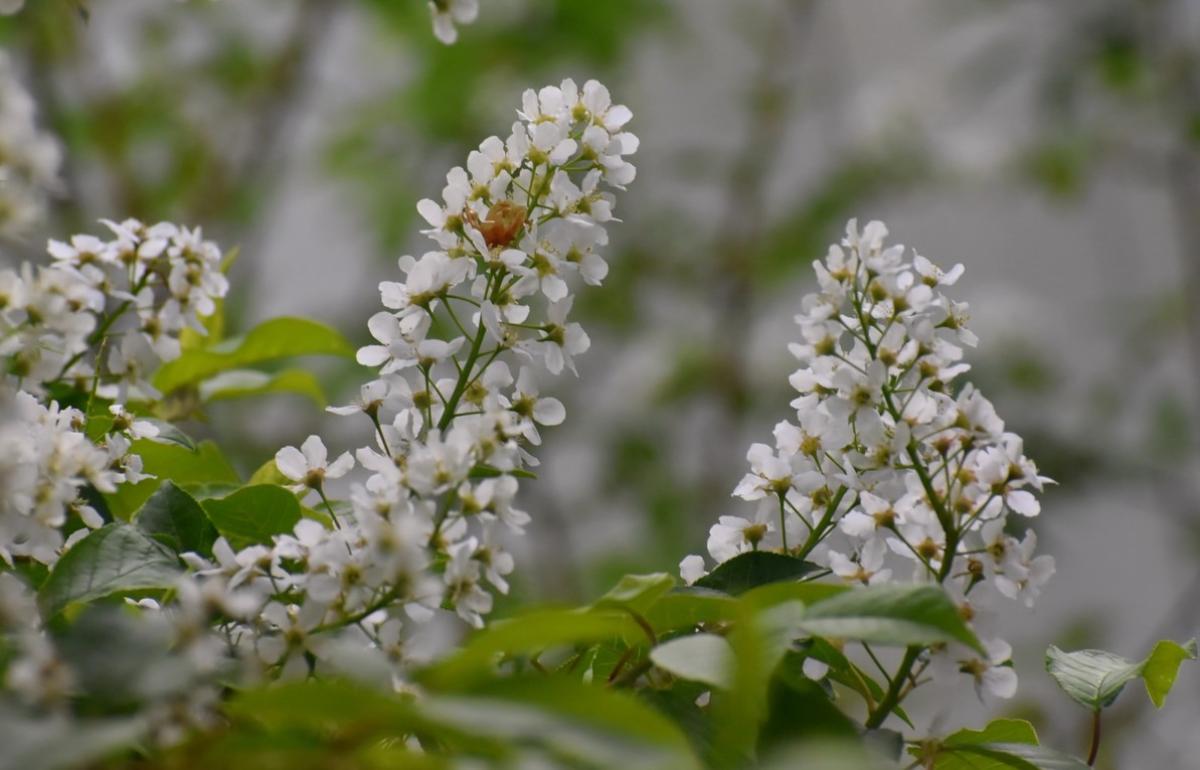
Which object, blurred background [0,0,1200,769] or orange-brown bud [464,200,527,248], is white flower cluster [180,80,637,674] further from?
blurred background [0,0,1200,769]

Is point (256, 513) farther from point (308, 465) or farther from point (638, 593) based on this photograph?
point (638, 593)

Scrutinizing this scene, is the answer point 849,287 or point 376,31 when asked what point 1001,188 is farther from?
point 849,287

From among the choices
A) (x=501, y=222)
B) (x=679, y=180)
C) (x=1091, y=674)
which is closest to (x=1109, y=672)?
(x=1091, y=674)

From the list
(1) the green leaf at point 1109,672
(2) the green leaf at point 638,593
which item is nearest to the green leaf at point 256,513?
(2) the green leaf at point 638,593

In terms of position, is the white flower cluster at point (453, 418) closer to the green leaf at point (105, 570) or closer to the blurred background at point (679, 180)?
the green leaf at point (105, 570)

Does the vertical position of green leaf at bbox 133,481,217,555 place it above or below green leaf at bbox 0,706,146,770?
above

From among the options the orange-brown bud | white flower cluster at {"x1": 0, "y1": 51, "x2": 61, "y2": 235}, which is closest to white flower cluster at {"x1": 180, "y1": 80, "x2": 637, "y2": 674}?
the orange-brown bud
